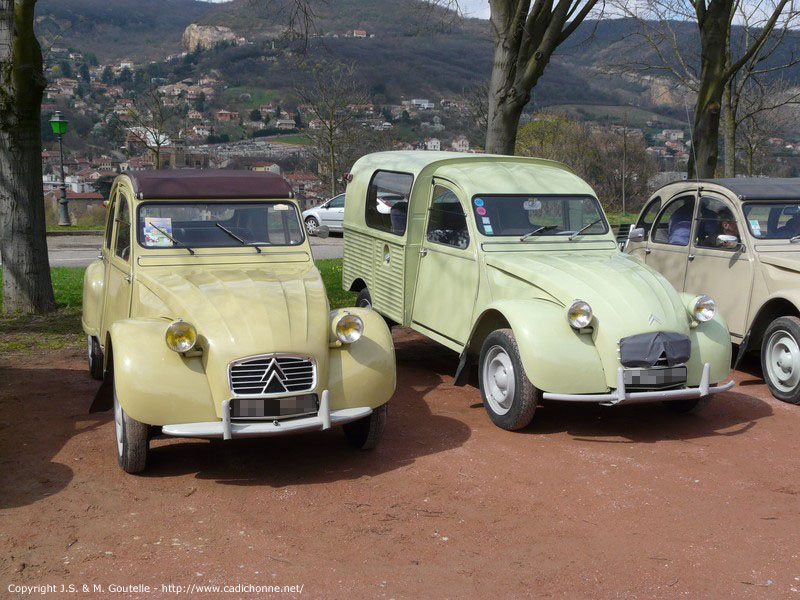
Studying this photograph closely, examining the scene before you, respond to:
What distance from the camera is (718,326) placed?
7188 millimetres

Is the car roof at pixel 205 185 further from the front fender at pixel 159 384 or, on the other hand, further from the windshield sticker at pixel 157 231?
the front fender at pixel 159 384

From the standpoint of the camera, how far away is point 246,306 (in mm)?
5898

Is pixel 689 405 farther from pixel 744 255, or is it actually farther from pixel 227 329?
pixel 227 329

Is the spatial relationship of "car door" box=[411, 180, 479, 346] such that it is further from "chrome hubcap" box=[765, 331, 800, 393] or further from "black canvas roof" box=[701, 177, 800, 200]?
"black canvas roof" box=[701, 177, 800, 200]

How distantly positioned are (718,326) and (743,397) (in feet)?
4.23

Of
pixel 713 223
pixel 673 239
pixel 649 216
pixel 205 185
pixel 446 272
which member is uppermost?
pixel 205 185

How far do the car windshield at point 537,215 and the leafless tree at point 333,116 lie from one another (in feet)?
84.1

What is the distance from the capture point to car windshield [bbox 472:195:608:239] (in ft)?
26.4

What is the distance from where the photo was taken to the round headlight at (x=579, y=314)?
262 inches

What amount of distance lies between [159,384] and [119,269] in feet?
7.06

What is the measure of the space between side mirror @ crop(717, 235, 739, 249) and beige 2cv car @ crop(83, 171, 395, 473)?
13.4 feet

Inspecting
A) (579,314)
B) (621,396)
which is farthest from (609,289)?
(621,396)

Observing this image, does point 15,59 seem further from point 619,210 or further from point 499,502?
point 619,210

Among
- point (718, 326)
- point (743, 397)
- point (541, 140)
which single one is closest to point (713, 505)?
→ point (718, 326)
